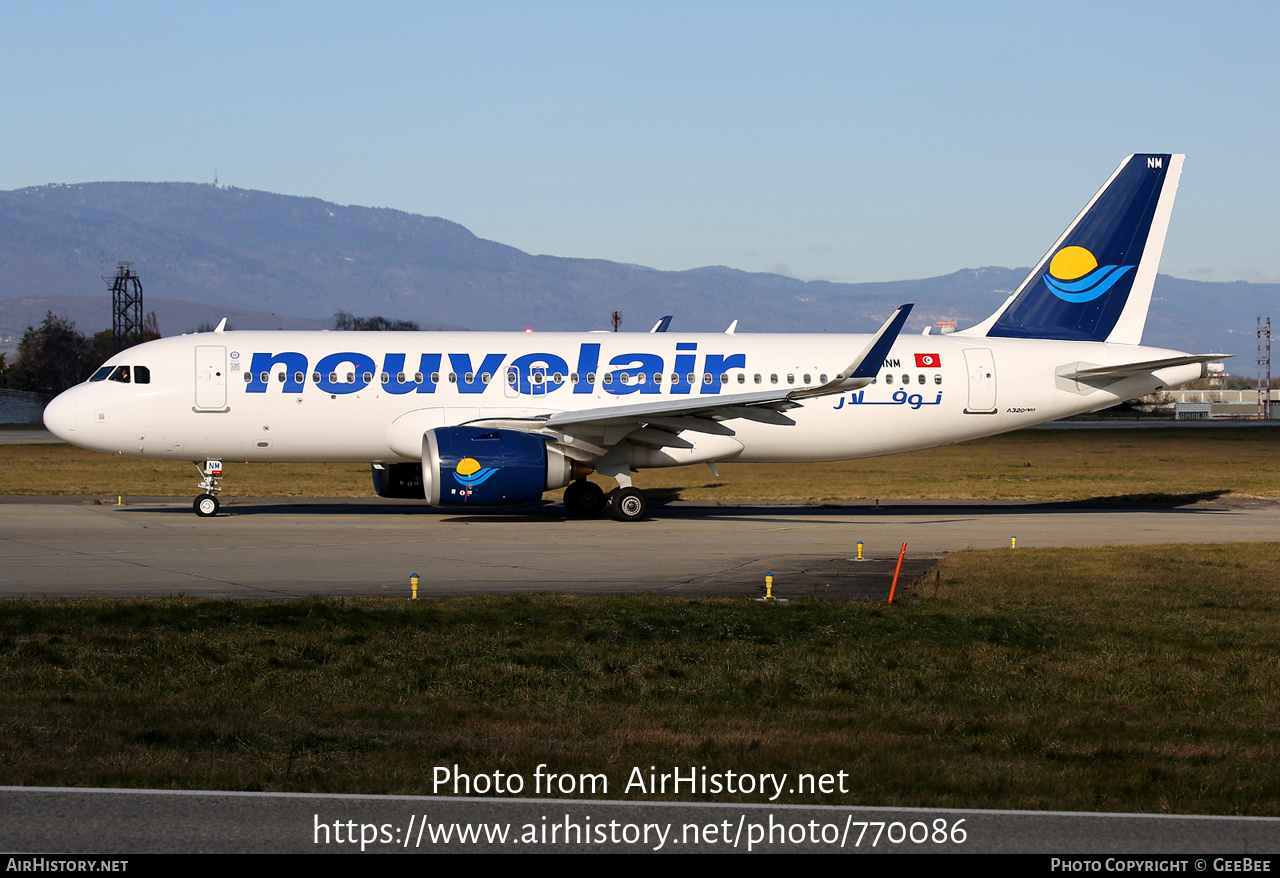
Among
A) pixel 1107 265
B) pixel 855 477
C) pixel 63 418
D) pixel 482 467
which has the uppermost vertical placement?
pixel 1107 265

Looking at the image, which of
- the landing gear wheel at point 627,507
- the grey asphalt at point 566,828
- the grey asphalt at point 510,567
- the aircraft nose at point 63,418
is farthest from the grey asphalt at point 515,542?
the grey asphalt at point 566,828

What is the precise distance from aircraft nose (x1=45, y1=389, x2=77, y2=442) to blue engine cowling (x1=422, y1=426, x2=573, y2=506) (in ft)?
24.6

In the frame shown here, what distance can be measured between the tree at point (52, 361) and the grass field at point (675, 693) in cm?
12823

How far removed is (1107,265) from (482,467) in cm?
1560

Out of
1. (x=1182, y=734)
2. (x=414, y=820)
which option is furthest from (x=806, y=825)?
(x=1182, y=734)

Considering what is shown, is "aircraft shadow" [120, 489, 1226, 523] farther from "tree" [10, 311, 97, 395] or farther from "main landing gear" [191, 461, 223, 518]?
"tree" [10, 311, 97, 395]

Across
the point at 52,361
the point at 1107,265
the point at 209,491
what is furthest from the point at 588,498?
the point at 52,361

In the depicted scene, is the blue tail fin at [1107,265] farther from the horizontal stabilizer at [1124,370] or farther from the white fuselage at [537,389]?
the horizontal stabilizer at [1124,370]

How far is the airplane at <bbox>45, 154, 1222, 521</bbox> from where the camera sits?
24.7 m

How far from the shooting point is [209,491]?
85.6 ft

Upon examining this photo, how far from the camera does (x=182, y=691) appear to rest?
9742 millimetres

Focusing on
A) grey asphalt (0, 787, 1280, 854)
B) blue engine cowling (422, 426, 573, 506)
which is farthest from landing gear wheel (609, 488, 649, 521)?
grey asphalt (0, 787, 1280, 854)

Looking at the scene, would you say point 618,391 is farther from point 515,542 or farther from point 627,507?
point 515,542

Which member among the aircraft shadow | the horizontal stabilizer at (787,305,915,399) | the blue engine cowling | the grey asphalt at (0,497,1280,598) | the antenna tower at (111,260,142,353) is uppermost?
the antenna tower at (111,260,142,353)
